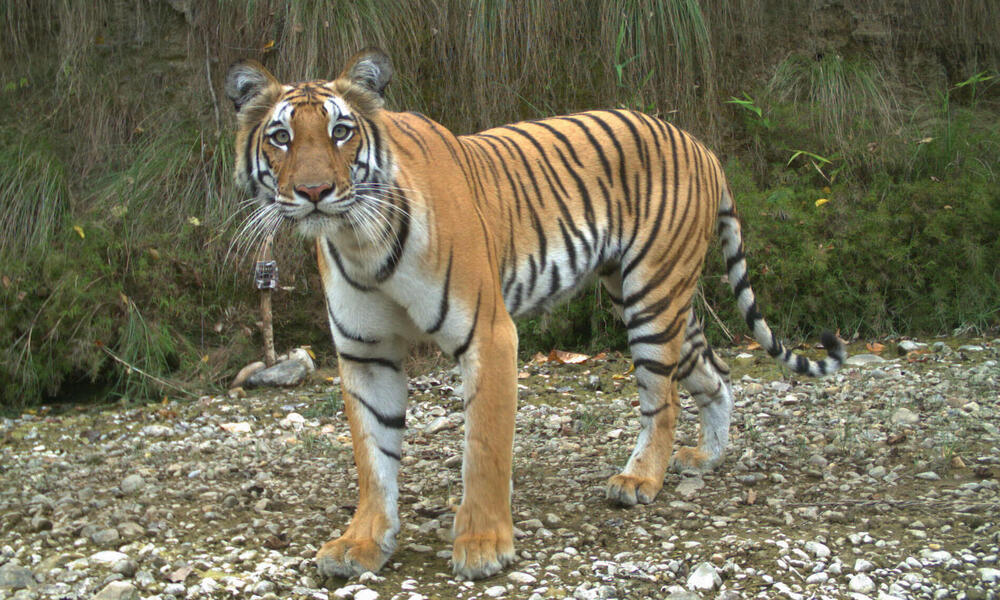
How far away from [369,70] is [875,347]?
4703 millimetres

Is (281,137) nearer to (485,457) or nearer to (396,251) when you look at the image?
(396,251)

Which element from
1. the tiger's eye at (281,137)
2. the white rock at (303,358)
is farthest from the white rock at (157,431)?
the tiger's eye at (281,137)

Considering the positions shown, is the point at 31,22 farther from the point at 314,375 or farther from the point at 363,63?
the point at 363,63

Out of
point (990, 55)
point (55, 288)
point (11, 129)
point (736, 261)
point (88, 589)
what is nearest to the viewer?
point (88, 589)

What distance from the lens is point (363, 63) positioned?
131 inches

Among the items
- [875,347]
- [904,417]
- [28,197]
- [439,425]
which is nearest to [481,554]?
[439,425]

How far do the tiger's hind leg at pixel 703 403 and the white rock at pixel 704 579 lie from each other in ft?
4.22

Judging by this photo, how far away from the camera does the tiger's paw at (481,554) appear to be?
3.33 m

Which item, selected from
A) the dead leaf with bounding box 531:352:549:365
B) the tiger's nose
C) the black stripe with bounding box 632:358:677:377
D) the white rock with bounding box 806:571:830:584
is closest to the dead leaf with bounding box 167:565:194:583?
the tiger's nose

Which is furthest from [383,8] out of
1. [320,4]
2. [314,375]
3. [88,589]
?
[88,589]

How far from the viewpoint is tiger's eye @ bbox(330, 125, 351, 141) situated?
3163mm

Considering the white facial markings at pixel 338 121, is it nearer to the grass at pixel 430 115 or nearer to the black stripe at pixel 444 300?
the black stripe at pixel 444 300

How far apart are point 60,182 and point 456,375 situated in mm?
3403

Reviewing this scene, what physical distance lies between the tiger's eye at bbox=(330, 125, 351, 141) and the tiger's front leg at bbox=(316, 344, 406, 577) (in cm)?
81
